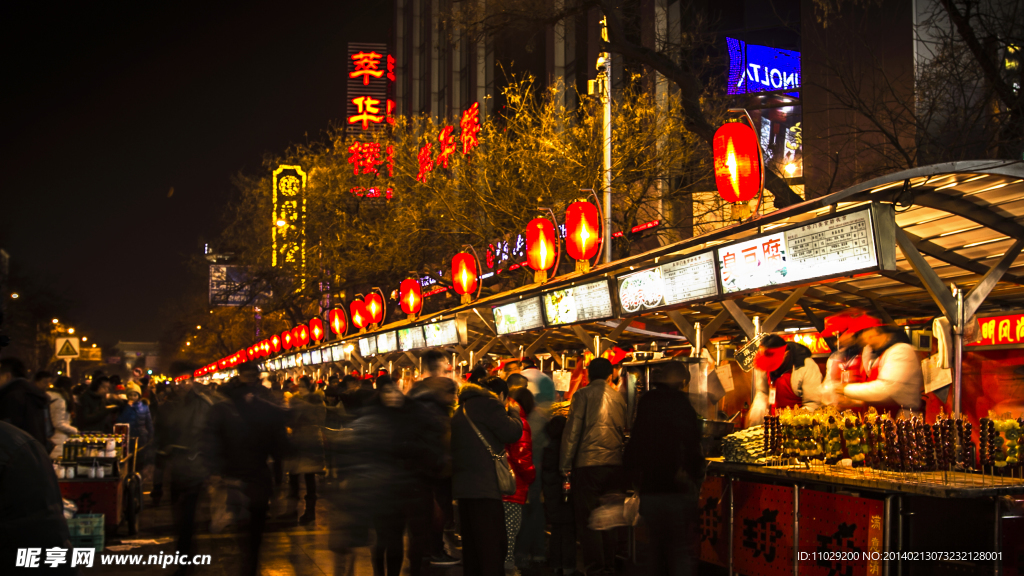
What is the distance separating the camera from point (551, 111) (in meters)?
22.0

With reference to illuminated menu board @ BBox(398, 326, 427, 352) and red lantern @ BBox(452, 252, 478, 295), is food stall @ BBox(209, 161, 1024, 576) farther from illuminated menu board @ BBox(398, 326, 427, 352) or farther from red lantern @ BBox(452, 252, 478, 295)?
illuminated menu board @ BBox(398, 326, 427, 352)

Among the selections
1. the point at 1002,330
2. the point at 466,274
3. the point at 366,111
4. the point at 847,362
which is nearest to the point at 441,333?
the point at 466,274

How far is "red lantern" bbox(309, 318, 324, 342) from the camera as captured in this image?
33.9m

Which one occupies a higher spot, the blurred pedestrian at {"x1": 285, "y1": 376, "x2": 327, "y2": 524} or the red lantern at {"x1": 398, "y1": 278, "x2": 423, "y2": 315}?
the red lantern at {"x1": 398, "y1": 278, "x2": 423, "y2": 315}

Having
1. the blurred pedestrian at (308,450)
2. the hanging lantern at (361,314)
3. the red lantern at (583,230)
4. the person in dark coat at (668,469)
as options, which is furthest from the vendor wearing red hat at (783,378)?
the hanging lantern at (361,314)

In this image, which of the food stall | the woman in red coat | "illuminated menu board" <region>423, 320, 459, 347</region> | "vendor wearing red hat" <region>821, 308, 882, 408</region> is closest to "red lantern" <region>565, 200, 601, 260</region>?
the food stall

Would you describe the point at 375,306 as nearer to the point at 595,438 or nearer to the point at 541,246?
the point at 541,246

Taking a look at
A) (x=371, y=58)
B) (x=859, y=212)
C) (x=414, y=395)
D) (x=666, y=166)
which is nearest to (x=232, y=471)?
(x=414, y=395)

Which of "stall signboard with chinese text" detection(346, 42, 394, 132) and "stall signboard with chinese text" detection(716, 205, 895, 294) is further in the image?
"stall signboard with chinese text" detection(346, 42, 394, 132)

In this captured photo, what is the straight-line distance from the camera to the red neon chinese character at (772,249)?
7.69 meters

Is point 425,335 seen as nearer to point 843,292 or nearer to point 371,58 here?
point 843,292

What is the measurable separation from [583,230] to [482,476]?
816 cm

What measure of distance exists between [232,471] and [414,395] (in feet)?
5.51

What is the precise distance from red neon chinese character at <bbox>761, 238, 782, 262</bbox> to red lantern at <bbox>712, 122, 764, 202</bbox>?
78.6 inches
